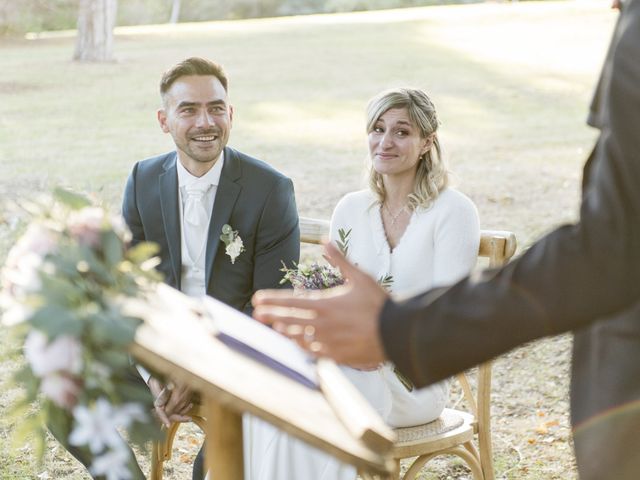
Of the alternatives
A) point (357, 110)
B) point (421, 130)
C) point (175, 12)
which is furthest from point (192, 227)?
point (175, 12)

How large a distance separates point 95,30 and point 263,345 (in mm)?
19932

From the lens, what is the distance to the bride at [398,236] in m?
3.53

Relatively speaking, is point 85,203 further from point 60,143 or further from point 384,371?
point 60,143

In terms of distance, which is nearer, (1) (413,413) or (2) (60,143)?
(1) (413,413)

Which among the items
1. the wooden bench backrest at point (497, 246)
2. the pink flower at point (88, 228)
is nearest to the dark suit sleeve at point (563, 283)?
the pink flower at point (88, 228)

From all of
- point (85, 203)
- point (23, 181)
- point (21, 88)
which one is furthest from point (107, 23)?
point (85, 203)

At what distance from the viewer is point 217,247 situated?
4.05 m

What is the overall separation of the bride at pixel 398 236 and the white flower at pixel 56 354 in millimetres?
1978

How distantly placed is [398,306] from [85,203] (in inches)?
26.5

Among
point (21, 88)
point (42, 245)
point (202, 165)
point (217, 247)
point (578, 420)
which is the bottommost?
point (21, 88)

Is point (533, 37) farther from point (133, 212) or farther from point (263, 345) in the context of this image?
point (263, 345)

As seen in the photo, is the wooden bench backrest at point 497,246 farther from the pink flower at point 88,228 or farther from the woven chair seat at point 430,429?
the pink flower at point 88,228

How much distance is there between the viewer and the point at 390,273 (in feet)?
13.2

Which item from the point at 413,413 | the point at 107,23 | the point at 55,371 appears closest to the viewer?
the point at 55,371
